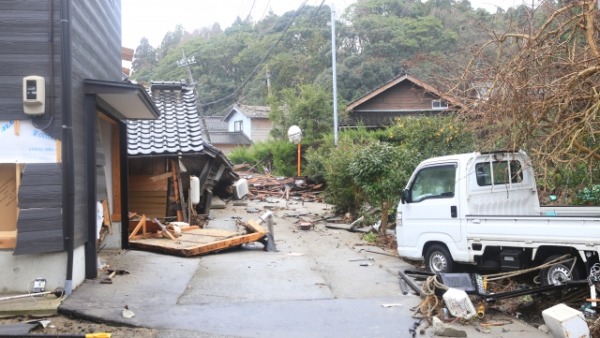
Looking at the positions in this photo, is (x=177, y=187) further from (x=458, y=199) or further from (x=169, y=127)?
(x=458, y=199)

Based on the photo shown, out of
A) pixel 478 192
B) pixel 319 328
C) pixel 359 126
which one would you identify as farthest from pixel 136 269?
pixel 359 126

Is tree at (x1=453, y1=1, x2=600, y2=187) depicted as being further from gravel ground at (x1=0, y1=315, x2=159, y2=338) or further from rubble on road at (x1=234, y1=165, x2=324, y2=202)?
rubble on road at (x1=234, y1=165, x2=324, y2=202)

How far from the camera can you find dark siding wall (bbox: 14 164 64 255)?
709 cm

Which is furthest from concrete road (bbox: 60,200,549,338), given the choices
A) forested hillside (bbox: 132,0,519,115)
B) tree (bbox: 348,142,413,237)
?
forested hillside (bbox: 132,0,519,115)

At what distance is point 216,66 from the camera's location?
4981cm

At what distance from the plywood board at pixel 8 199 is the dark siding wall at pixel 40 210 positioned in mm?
497

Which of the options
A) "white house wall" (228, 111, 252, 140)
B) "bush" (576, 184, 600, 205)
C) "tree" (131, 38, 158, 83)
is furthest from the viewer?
"tree" (131, 38, 158, 83)

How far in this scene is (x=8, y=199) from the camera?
759 centimetres

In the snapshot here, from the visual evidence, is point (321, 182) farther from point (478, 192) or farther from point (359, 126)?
point (478, 192)

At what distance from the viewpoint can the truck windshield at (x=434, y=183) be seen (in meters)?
9.73

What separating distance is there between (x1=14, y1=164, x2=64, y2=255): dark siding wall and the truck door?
19.9 feet

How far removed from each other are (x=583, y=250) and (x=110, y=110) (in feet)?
26.7

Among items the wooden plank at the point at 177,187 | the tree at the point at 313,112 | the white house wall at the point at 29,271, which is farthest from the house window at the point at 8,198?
the tree at the point at 313,112

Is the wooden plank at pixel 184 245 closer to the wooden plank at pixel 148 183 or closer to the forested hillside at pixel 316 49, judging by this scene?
the wooden plank at pixel 148 183
